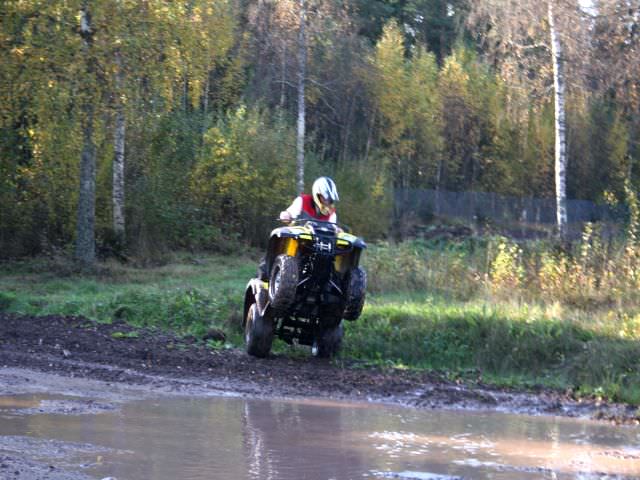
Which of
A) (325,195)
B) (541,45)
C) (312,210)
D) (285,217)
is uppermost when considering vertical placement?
(541,45)

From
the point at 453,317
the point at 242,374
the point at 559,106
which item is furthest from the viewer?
the point at 559,106

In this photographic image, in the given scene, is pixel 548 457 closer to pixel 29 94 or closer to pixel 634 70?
pixel 29 94

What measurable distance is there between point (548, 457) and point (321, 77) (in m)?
33.8

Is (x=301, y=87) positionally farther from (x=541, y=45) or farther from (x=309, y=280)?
(x=309, y=280)

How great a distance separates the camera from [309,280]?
39.4ft

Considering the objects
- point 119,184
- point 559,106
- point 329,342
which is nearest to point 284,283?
point 329,342

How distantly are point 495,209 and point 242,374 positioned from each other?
133ft

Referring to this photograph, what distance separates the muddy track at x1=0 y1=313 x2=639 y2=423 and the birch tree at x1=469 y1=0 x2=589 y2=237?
12695mm

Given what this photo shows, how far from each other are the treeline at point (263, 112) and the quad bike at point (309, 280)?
10900 mm

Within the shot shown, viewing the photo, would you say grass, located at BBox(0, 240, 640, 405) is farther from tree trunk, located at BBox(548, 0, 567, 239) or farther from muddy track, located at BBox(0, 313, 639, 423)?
tree trunk, located at BBox(548, 0, 567, 239)

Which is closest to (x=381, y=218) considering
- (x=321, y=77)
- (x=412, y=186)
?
(x=321, y=77)

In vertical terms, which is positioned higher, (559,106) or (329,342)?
(559,106)

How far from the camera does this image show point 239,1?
36.8 m

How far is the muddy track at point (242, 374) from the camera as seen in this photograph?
37.1 ft
